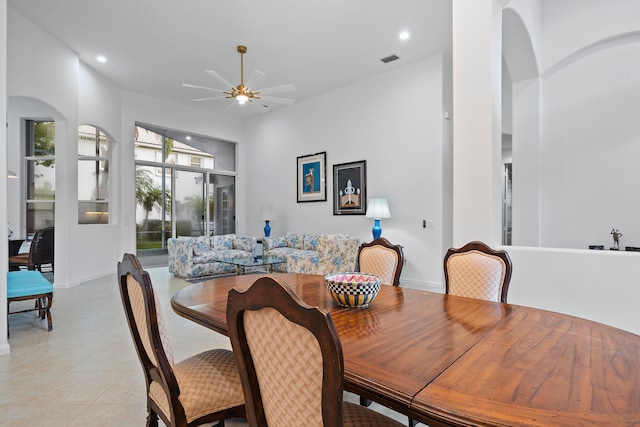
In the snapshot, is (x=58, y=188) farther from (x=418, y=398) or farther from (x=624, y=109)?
(x=624, y=109)

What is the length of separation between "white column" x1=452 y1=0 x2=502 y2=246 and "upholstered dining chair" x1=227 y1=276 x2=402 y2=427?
232 cm

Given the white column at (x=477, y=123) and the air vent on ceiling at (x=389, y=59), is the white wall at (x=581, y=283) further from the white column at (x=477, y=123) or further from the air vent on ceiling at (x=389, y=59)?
the air vent on ceiling at (x=389, y=59)

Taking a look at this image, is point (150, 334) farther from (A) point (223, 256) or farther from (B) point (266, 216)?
(B) point (266, 216)

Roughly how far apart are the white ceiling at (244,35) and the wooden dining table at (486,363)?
12.4 feet

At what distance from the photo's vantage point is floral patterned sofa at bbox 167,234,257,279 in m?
5.68

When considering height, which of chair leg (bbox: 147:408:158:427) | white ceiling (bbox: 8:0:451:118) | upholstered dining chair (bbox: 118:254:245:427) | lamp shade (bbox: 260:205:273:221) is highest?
white ceiling (bbox: 8:0:451:118)

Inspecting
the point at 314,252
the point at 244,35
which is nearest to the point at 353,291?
the point at 244,35

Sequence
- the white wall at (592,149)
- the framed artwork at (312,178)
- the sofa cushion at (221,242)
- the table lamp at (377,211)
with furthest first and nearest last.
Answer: the framed artwork at (312,178), the sofa cushion at (221,242), the table lamp at (377,211), the white wall at (592,149)

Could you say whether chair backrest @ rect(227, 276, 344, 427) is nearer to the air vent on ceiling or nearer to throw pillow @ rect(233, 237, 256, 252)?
the air vent on ceiling

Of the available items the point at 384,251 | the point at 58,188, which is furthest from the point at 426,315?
the point at 58,188

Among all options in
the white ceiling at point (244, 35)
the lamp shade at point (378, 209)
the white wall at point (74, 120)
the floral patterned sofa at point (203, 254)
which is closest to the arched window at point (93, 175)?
the white wall at point (74, 120)

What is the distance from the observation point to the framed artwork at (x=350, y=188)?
5988 millimetres

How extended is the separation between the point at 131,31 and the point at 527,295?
551 centimetres

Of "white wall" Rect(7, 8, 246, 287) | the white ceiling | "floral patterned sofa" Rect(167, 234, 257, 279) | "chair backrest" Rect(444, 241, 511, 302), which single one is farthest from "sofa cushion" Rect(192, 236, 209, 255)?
"chair backrest" Rect(444, 241, 511, 302)
